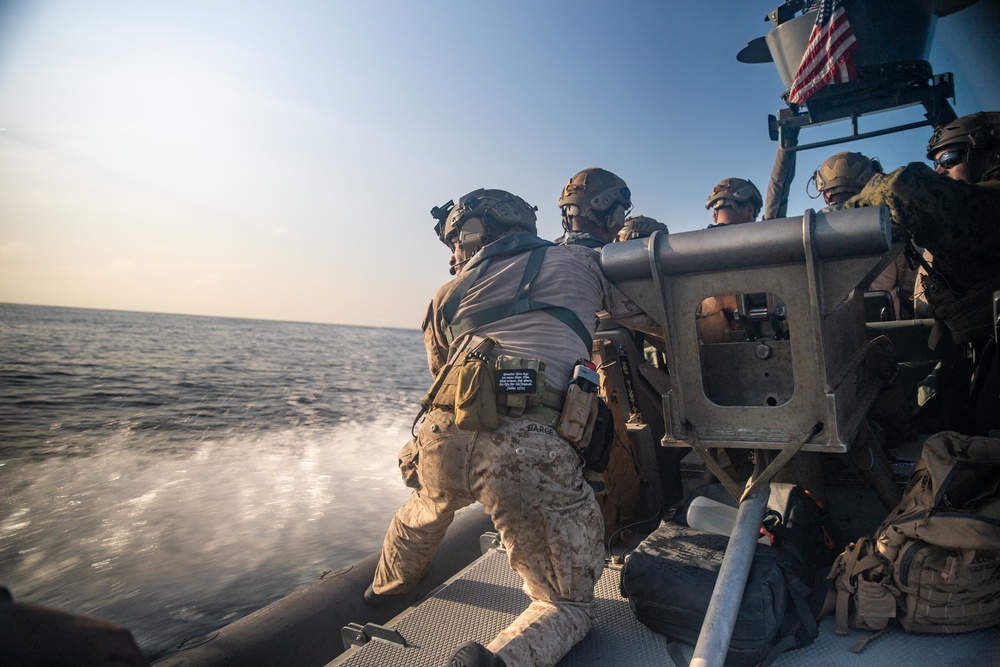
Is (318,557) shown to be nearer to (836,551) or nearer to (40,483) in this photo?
(836,551)

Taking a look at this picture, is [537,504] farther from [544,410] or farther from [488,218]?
[488,218]

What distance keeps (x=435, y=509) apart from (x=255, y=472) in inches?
231

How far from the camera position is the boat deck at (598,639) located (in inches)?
72.2

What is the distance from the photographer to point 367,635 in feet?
7.59

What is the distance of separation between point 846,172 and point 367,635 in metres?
5.28

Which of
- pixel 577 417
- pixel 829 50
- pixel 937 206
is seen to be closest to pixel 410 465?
pixel 577 417

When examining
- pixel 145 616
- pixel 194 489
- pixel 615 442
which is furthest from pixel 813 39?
pixel 194 489

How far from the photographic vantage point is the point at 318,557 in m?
4.72

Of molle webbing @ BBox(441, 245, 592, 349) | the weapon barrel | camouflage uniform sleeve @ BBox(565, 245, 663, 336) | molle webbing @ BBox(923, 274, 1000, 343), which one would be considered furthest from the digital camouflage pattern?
molle webbing @ BBox(441, 245, 592, 349)

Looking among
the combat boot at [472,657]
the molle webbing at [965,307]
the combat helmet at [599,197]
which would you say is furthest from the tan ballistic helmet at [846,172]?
the combat boot at [472,657]

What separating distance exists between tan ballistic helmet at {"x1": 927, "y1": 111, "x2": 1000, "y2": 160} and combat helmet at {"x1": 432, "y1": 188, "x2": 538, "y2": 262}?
259cm

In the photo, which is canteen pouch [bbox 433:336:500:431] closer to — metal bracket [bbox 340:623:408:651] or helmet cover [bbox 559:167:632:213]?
metal bracket [bbox 340:623:408:651]

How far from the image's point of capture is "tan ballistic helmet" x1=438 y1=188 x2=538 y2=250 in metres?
2.81

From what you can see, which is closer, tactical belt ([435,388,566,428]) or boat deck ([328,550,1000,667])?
boat deck ([328,550,1000,667])
